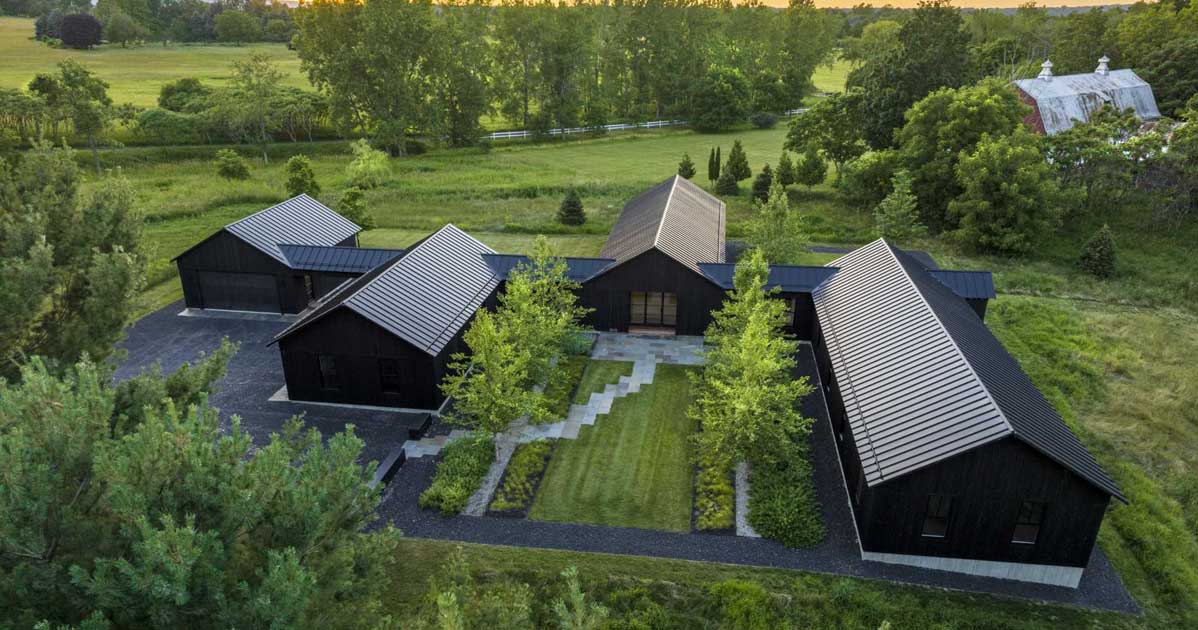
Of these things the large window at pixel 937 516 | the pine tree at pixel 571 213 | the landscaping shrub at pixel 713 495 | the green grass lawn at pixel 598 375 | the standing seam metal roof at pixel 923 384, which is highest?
the standing seam metal roof at pixel 923 384

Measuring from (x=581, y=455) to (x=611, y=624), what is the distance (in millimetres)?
6821

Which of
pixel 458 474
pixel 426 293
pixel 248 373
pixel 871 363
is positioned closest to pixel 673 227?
pixel 426 293

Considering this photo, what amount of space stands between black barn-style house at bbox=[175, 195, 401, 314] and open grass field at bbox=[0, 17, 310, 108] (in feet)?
159

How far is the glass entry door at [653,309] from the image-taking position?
96.1ft

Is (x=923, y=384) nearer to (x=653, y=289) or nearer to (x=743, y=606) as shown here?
(x=743, y=606)

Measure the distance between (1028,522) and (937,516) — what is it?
2008 millimetres

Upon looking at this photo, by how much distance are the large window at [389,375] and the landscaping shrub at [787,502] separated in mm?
12053

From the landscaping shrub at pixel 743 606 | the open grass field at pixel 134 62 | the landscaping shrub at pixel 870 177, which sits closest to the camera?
the landscaping shrub at pixel 743 606

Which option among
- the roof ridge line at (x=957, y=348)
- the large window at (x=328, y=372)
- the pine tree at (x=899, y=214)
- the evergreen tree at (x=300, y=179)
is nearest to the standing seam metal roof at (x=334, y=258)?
the large window at (x=328, y=372)

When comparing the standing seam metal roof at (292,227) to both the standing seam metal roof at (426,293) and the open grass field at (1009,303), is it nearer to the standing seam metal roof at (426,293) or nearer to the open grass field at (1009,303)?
the open grass field at (1009,303)

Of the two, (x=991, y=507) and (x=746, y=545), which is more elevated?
(x=991, y=507)

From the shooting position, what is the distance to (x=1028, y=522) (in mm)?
16406

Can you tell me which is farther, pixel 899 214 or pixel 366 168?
pixel 366 168

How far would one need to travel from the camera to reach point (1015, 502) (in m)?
16.1
